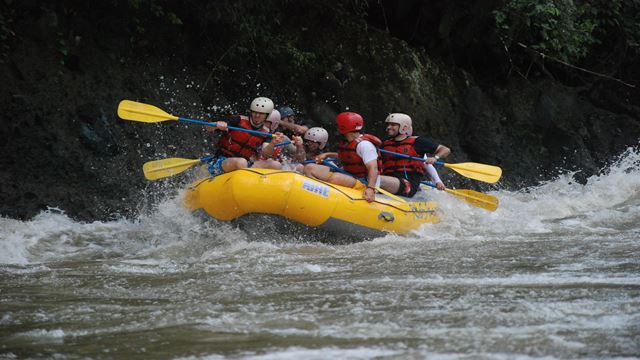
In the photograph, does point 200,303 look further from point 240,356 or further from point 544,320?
point 544,320

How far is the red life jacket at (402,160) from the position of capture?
8461 mm

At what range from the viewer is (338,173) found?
7832mm

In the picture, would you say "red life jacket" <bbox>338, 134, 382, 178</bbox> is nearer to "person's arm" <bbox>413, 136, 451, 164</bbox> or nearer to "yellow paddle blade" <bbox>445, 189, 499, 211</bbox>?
"person's arm" <bbox>413, 136, 451, 164</bbox>

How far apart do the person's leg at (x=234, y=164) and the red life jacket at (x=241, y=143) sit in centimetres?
37

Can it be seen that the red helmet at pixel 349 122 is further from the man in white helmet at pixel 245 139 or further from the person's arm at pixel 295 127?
the person's arm at pixel 295 127

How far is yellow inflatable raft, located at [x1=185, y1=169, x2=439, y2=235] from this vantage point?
7.12 m

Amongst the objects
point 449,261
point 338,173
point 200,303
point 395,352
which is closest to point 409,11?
point 338,173

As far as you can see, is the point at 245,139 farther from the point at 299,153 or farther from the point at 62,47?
the point at 62,47

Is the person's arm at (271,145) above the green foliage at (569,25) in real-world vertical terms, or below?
below

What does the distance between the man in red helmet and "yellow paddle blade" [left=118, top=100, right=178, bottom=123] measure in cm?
147

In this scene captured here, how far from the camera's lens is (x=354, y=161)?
803 centimetres

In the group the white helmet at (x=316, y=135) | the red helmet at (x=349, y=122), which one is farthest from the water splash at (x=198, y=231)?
the white helmet at (x=316, y=135)

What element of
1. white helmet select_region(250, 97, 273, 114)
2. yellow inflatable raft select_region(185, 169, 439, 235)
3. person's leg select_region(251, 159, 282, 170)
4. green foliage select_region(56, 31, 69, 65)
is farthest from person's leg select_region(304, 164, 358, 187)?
green foliage select_region(56, 31, 69, 65)

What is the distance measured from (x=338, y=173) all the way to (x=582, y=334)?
4067 millimetres
